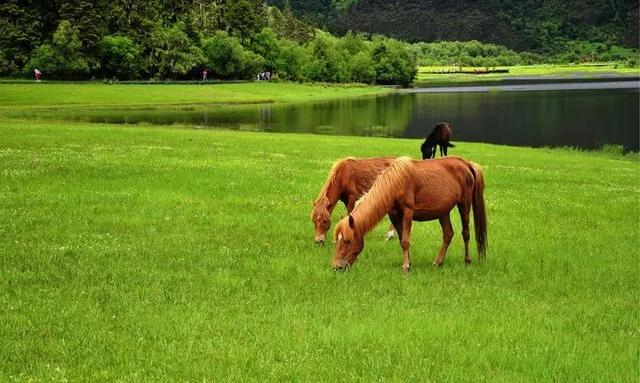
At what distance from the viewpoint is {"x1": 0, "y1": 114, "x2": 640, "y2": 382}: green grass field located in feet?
28.9

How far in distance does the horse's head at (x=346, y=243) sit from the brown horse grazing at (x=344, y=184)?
3.06 meters

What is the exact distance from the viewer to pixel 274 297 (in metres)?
11.7

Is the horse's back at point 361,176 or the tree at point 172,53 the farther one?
the tree at point 172,53

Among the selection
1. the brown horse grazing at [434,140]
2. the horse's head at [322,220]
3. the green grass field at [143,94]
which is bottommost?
the horse's head at [322,220]

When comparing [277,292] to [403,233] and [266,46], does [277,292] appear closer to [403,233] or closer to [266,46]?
[403,233]

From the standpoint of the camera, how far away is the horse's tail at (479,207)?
596 inches

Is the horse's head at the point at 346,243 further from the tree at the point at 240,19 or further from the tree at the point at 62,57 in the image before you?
the tree at the point at 240,19

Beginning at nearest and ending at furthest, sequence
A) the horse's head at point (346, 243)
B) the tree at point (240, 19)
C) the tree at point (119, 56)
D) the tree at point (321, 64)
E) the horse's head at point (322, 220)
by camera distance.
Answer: the horse's head at point (346, 243) < the horse's head at point (322, 220) < the tree at point (119, 56) < the tree at point (240, 19) < the tree at point (321, 64)

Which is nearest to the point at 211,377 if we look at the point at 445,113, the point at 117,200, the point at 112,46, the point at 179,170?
the point at 117,200

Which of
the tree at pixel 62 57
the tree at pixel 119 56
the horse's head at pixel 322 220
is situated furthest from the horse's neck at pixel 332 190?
the tree at pixel 119 56

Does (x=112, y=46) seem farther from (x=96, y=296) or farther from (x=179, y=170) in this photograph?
(x=96, y=296)

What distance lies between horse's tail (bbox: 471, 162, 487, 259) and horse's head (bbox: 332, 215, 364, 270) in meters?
3.50

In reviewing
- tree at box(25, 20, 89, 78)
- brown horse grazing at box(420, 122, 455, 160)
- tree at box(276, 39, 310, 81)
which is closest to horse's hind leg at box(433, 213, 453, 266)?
brown horse grazing at box(420, 122, 455, 160)

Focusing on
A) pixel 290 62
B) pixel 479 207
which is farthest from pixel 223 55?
pixel 479 207
